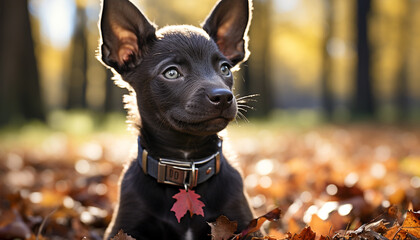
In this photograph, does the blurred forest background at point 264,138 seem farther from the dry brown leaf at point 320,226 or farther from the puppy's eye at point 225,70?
the puppy's eye at point 225,70

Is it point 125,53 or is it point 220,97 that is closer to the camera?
point 220,97

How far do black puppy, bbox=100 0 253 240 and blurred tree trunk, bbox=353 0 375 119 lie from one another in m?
19.1

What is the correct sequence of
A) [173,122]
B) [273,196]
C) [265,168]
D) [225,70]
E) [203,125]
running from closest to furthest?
[203,125] → [173,122] → [225,70] → [273,196] → [265,168]

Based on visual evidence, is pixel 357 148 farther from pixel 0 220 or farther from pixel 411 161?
pixel 0 220

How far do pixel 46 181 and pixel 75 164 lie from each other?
1.45 m

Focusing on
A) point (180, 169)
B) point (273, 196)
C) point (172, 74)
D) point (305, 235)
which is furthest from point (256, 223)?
point (273, 196)

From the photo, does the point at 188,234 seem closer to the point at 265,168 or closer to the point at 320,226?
the point at 320,226

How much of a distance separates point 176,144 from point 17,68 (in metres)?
12.1

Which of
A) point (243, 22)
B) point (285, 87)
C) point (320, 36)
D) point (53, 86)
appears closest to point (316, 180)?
point (243, 22)

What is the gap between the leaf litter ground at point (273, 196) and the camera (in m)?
2.82

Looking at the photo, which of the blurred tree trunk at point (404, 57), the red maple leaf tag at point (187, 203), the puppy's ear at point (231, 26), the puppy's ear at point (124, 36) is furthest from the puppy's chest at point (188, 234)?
the blurred tree trunk at point (404, 57)

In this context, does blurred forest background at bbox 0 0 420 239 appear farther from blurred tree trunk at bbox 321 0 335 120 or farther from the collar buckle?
the collar buckle

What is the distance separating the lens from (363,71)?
21.6 m

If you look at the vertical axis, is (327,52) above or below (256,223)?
below
